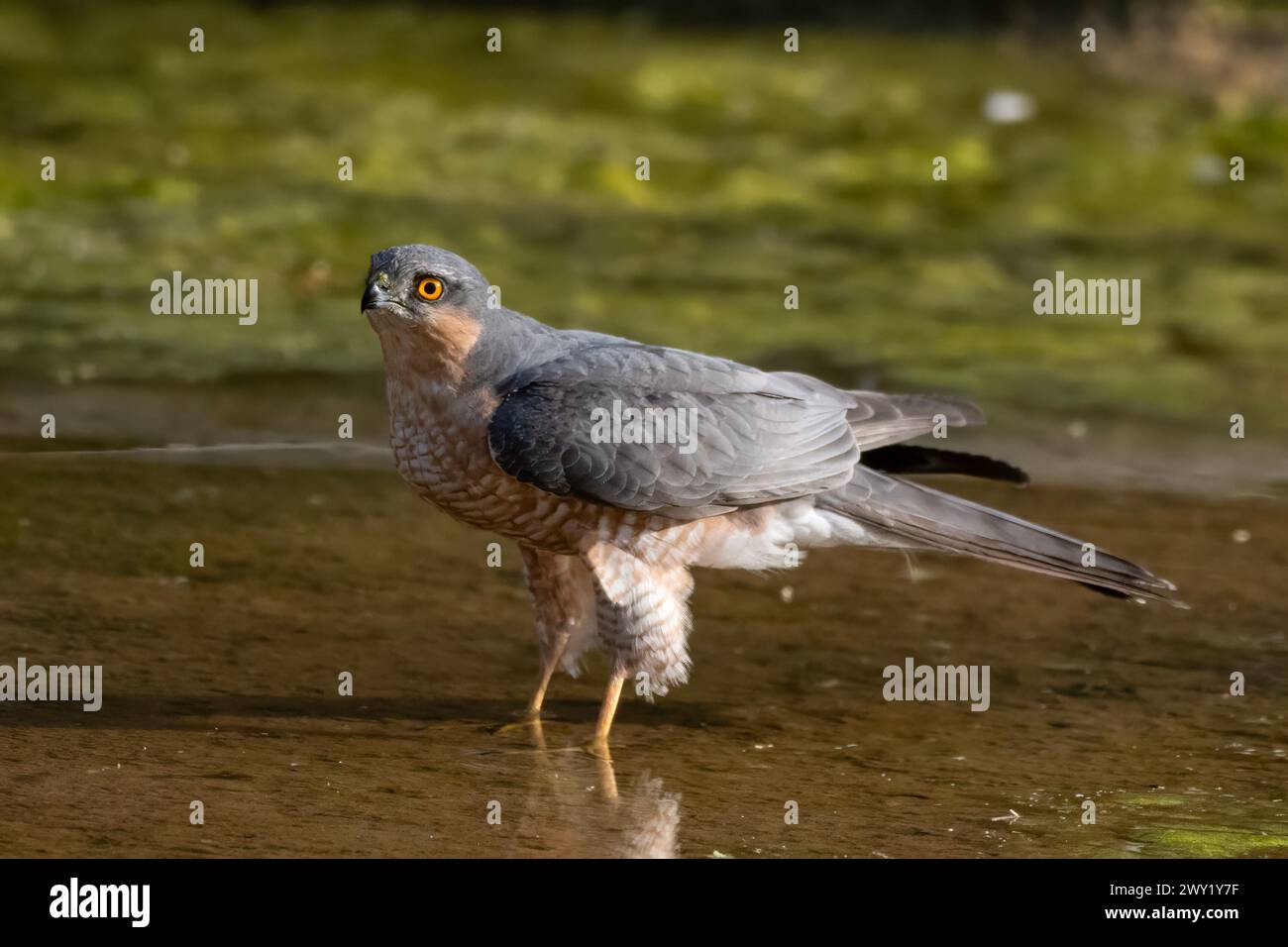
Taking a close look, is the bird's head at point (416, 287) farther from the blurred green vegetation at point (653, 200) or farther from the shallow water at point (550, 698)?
the blurred green vegetation at point (653, 200)

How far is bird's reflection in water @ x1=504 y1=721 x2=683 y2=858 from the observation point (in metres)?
4.00

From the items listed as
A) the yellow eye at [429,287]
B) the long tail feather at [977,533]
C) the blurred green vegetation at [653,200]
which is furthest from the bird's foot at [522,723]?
the blurred green vegetation at [653,200]

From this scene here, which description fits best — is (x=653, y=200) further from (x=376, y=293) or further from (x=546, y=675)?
(x=376, y=293)

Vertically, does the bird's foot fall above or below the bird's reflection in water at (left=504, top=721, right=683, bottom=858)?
above

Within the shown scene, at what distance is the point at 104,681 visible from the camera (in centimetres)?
470

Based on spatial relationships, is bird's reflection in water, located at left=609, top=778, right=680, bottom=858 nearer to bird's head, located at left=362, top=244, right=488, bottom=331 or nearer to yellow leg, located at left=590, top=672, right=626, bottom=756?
yellow leg, located at left=590, top=672, right=626, bottom=756

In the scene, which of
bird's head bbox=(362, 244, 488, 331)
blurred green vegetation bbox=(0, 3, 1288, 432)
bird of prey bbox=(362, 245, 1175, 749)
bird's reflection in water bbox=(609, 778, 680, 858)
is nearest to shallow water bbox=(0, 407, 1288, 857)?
bird's reflection in water bbox=(609, 778, 680, 858)

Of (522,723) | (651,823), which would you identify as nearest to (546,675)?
(522,723)

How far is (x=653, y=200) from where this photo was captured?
33.4 ft

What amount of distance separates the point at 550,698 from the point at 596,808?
2.77 ft

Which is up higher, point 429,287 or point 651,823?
point 429,287

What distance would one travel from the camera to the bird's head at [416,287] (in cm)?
445

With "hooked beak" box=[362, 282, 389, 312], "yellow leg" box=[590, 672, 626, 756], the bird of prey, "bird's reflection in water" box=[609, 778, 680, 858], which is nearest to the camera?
"bird's reflection in water" box=[609, 778, 680, 858]

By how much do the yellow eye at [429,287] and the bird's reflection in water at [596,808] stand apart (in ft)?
3.74
